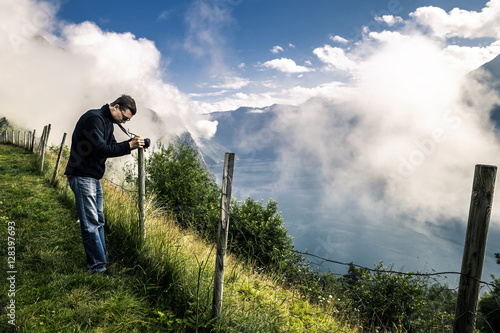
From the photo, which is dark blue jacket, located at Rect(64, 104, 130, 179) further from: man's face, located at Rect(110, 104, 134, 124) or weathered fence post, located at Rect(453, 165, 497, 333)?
weathered fence post, located at Rect(453, 165, 497, 333)

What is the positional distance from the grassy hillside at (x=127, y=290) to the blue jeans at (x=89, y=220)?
0.20 m

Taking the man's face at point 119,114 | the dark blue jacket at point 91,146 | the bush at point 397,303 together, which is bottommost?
the bush at point 397,303

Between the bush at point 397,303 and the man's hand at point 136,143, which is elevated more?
the man's hand at point 136,143

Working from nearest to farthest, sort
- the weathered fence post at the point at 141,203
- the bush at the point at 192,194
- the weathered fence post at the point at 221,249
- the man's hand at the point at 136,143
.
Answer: the weathered fence post at the point at 221,249 < the man's hand at the point at 136,143 < the weathered fence post at the point at 141,203 < the bush at the point at 192,194

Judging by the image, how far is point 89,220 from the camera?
3.50 m

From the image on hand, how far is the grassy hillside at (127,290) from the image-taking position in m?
2.74

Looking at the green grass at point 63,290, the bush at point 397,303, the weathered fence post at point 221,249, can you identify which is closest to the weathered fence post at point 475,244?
the bush at point 397,303

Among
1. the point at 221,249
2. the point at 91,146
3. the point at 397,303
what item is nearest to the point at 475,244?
the point at 397,303

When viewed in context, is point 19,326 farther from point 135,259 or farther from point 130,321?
point 135,259

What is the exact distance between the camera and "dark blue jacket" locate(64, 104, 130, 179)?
335 cm

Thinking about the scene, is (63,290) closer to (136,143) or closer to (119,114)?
(136,143)
